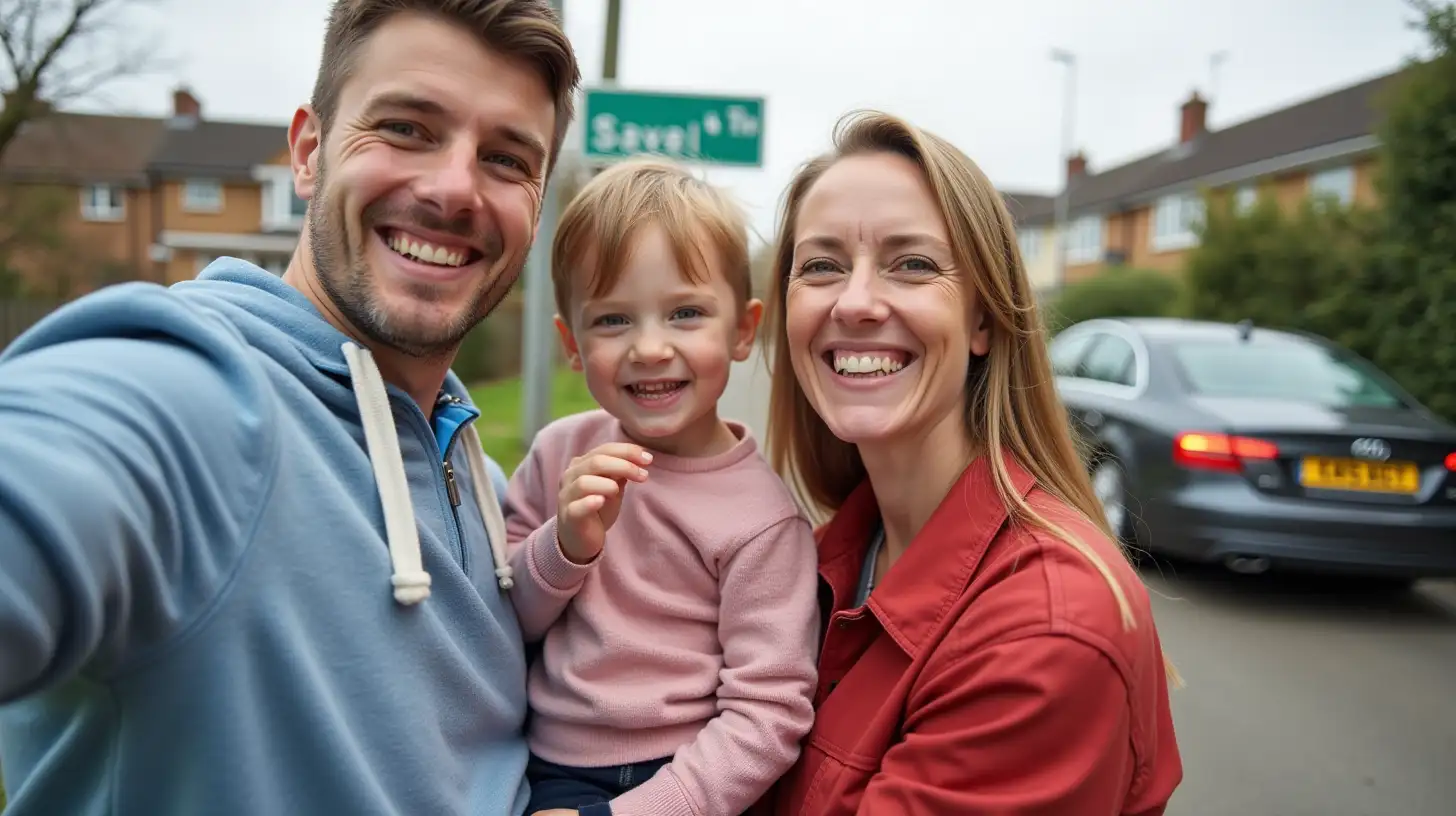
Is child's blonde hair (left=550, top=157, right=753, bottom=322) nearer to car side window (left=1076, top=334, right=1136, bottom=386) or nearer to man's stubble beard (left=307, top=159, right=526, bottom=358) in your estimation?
man's stubble beard (left=307, top=159, right=526, bottom=358)

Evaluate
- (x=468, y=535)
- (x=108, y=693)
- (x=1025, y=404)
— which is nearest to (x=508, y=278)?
(x=468, y=535)

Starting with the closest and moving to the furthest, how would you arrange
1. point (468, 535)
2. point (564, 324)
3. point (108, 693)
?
point (108, 693) < point (468, 535) < point (564, 324)

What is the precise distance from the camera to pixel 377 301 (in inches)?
60.5

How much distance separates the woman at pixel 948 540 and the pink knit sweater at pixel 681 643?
0.12m

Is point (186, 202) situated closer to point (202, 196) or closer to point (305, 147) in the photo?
point (202, 196)

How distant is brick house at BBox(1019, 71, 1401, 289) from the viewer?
25094mm

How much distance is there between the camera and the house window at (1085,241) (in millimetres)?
37781

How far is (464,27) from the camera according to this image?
5.17 feet

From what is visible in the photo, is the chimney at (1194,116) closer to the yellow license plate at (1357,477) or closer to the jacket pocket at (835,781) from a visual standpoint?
the yellow license plate at (1357,477)

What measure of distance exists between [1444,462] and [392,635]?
5.95 meters

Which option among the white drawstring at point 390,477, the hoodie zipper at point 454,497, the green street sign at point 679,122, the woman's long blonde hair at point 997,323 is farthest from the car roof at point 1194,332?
the white drawstring at point 390,477

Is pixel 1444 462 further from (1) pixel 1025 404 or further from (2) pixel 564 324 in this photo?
(2) pixel 564 324

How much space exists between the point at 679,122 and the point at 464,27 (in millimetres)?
6650

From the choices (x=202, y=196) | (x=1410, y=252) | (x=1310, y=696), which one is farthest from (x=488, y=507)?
(x=202, y=196)
